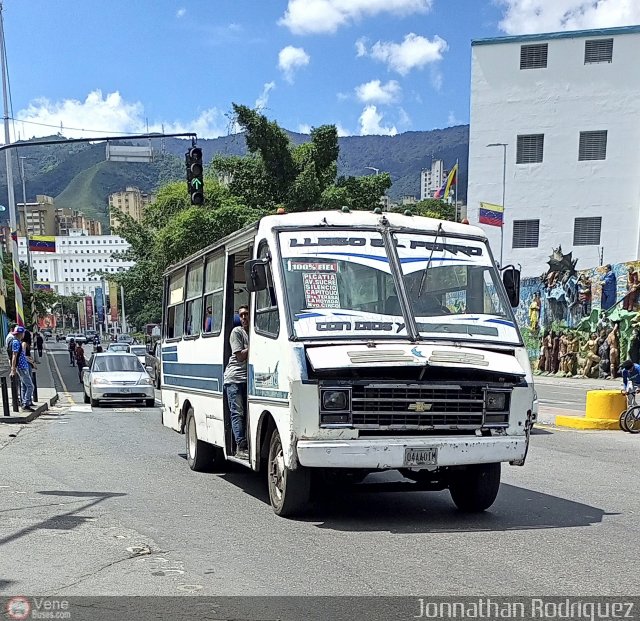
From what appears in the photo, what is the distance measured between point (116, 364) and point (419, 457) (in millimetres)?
18197

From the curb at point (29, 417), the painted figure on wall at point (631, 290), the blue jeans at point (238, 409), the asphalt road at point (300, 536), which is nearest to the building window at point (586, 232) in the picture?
the painted figure on wall at point (631, 290)

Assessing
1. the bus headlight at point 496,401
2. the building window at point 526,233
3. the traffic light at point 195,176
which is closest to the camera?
the bus headlight at point 496,401

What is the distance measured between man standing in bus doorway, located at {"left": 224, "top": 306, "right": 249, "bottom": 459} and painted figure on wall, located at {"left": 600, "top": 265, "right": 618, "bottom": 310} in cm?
2805

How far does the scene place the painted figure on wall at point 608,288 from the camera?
34.0 m

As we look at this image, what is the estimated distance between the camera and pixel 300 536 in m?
7.09

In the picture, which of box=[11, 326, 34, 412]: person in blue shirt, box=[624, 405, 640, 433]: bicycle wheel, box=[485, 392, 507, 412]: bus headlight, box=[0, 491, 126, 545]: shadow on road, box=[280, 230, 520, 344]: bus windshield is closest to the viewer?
box=[0, 491, 126, 545]: shadow on road

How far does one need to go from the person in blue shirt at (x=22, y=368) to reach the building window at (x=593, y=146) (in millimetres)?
37486

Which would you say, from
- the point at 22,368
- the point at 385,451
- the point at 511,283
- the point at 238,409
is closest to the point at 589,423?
the point at 511,283

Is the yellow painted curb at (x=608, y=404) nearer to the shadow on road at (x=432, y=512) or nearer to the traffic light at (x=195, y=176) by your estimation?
the shadow on road at (x=432, y=512)

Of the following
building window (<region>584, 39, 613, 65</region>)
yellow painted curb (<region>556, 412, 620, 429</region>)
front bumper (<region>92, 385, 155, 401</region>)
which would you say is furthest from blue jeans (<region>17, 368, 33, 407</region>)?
building window (<region>584, 39, 613, 65</region>)

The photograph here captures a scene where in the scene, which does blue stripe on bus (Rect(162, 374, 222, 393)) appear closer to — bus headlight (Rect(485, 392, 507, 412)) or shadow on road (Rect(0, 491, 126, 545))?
shadow on road (Rect(0, 491, 126, 545))

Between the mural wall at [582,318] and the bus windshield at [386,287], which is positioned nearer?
the bus windshield at [386,287]

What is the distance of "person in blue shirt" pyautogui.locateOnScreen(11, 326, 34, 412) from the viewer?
61.8 ft

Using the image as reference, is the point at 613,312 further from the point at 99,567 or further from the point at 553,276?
the point at 99,567
